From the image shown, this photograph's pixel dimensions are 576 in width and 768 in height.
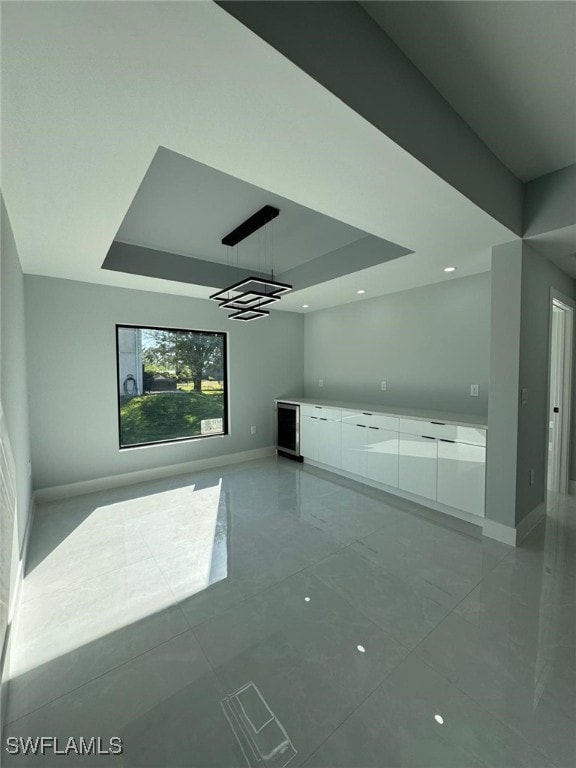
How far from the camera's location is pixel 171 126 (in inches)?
54.5

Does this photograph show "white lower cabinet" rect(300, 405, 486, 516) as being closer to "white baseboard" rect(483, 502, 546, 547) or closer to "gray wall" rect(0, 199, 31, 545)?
A: "white baseboard" rect(483, 502, 546, 547)

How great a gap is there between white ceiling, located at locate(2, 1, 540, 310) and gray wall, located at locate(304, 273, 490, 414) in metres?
1.19

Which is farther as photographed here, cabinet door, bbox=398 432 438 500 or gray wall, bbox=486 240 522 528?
cabinet door, bbox=398 432 438 500

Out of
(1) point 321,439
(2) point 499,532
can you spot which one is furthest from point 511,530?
(1) point 321,439

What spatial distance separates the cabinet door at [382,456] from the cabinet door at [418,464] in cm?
8

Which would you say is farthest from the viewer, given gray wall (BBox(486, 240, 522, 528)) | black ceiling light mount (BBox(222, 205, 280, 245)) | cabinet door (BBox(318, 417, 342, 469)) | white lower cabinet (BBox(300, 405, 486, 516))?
cabinet door (BBox(318, 417, 342, 469))

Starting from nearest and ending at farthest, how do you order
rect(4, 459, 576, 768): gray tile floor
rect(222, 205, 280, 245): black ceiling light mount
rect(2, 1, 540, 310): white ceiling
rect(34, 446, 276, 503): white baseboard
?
rect(2, 1, 540, 310): white ceiling < rect(4, 459, 576, 768): gray tile floor < rect(222, 205, 280, 245): black ceiling light mount < rect(34, 446, 276, 503): white baseboard

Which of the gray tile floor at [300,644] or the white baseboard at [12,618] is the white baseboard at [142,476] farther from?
the white baseboard at [12,618]

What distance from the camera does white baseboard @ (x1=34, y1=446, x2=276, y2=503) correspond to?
3.56 meters

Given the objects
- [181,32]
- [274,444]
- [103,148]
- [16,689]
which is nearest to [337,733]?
[16,689]

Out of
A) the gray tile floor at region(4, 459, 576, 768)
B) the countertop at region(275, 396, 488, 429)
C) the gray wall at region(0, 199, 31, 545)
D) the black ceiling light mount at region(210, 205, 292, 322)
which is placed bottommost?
the gray tile floor at region(4, 459, 576, 768)

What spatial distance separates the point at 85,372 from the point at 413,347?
4013mm

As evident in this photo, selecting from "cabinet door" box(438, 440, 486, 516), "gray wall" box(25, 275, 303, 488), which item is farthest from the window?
"cabinet door" box(438, 440, 486, 516)

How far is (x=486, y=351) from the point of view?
131 inches
